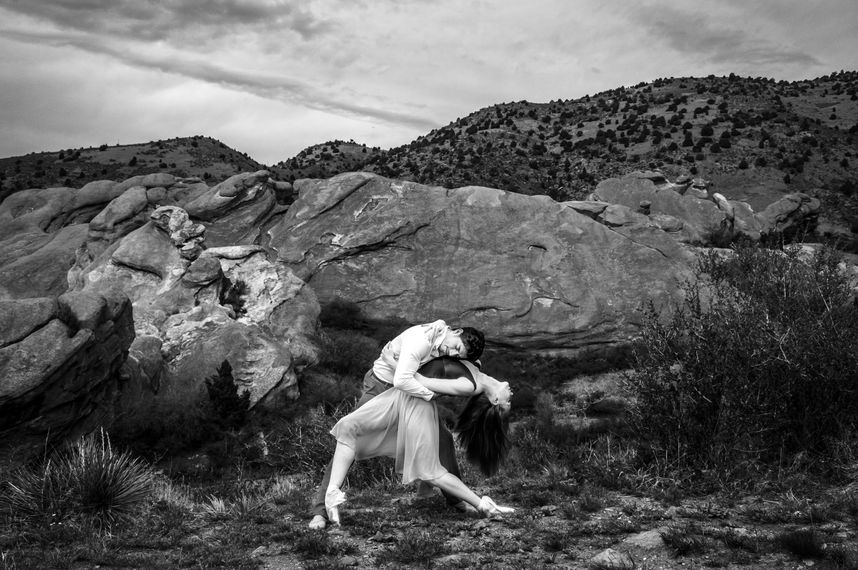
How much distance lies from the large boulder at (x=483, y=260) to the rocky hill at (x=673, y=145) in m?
23.8

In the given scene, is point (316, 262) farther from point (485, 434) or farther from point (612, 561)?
point (612, 561)

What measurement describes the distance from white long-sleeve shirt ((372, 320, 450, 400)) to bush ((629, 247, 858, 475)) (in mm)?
2970

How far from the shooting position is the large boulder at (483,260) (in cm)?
2381

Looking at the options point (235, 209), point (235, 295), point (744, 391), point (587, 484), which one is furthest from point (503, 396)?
point (235, 209)

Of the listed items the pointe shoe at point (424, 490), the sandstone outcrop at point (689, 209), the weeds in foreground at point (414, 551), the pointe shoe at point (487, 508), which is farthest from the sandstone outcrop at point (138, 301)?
the sandstone outcrop at point (689, 209)

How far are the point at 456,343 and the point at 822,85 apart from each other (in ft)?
258

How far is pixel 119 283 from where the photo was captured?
21.0 meters

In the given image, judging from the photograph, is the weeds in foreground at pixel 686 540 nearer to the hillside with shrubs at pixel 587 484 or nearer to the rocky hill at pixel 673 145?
→ the hillside with shrubs at pixel 587 484

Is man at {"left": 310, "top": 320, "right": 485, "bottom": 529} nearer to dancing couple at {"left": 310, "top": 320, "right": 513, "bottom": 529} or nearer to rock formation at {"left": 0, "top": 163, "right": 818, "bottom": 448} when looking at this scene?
dancing couple at {"left": 310, "top": 320, "right": 513, "bottom": 529}

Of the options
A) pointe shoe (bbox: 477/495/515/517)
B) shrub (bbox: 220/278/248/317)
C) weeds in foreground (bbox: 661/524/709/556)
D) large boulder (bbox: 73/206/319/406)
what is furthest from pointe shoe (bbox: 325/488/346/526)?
shrub (bbox: 220/278/248/317)

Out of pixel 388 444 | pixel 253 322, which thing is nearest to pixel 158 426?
pixel 253 322

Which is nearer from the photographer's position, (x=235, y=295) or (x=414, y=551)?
(x=414, y=551)

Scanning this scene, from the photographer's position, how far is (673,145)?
55.0m

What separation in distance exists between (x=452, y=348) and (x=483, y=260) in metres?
19.1
